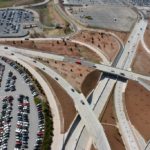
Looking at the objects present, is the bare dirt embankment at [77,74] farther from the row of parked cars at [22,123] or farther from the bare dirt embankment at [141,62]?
the row of parked cars at [22,123]

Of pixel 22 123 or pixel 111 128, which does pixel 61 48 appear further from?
pixel 22 123

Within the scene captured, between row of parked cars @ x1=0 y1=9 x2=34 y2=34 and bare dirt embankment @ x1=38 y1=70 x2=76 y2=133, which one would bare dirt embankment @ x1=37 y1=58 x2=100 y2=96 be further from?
row of parked cars @ x1=0 y1=9 x2=34 y2=34

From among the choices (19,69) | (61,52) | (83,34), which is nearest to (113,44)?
(83,34)

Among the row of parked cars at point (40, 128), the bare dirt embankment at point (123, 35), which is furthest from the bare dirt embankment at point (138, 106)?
the bare dirt embankment at point (123, 35)

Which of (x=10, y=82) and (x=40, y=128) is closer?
(x=40, y=128)

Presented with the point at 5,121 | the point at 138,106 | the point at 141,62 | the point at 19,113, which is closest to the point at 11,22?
the point at 141,62
